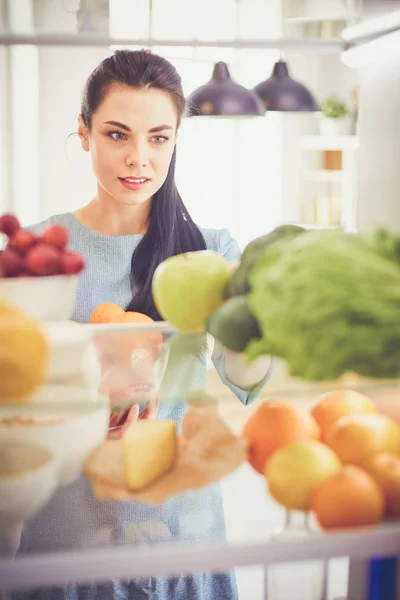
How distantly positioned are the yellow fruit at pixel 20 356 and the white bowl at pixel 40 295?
0.33 ft

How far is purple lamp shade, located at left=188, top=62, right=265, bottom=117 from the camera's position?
2605mm

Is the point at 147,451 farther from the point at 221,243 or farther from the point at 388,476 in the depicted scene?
the point at 221,243

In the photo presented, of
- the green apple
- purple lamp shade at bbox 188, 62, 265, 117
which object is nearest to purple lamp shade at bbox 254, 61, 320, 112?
purple lamp shade at bbox 188, 62, 265, 117

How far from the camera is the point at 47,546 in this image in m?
0.98

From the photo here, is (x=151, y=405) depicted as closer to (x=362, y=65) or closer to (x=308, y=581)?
(x=308, y=581)

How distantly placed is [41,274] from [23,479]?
227mm

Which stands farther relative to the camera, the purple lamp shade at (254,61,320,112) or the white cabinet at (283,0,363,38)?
the white cabinet at (283,0,363,38)

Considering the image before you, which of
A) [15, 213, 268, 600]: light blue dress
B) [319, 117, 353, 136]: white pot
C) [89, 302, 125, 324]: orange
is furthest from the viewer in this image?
[319, 117, 353, 136]: white pot

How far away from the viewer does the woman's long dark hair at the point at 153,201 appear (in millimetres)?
1562

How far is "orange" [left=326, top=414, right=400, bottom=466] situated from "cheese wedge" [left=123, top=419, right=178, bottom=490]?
0.15 meters

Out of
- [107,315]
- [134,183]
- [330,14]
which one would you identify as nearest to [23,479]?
[107,315]

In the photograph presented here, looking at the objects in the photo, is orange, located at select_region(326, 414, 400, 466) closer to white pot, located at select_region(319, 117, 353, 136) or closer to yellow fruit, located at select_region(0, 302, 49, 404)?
yellow fruit, located at select_region(0, 302, 49, 404)

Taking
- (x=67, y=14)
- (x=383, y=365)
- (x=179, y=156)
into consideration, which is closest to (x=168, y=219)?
(x=383, y=365)

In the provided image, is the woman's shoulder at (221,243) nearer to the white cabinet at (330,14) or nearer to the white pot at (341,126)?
the white cabinet at (330,14)
